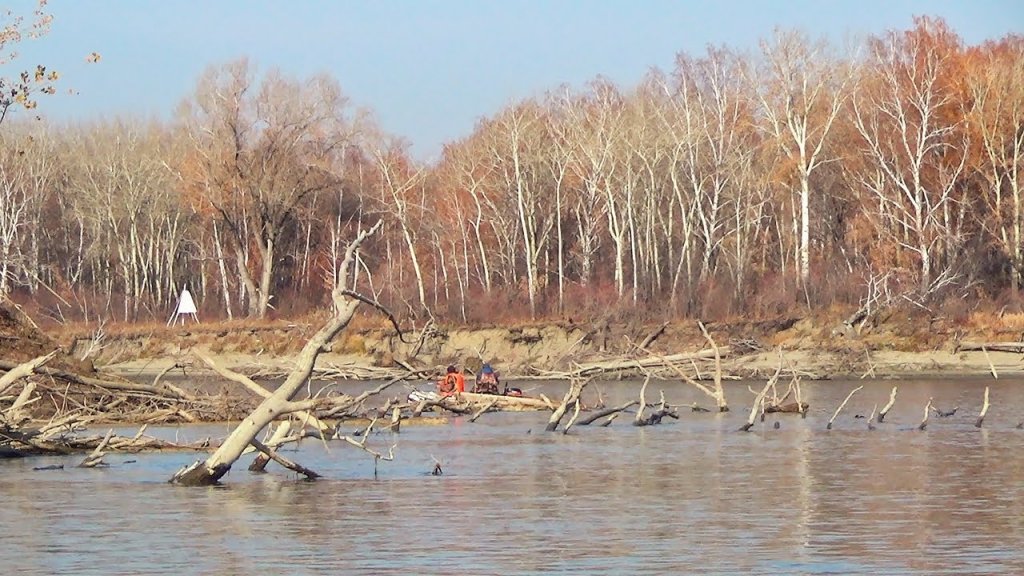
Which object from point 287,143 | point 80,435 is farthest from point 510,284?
point 80,435

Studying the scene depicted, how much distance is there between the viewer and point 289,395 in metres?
22.1

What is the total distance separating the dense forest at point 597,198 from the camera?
6406 centimetres

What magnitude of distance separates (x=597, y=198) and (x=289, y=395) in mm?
57211

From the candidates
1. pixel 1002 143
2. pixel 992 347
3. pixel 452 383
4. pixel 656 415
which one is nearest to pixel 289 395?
pixel 656 415

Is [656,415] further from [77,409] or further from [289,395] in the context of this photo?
[289,395]

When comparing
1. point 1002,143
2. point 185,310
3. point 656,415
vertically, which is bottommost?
point 656,415

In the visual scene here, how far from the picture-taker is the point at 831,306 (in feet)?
201

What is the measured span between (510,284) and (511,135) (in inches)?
273

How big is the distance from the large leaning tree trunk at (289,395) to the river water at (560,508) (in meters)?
0.42

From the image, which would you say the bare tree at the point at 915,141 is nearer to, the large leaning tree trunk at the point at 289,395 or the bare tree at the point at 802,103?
the bare tree at the point at 802,103

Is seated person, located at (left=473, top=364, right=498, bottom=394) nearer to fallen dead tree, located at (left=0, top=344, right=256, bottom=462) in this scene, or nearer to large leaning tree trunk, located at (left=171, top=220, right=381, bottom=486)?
fallen dead tree, located at (left=0, top=344, right=256, bottom=462)

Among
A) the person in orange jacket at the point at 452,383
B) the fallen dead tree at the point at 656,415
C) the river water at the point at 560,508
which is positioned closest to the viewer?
the river water at the point at 560,508

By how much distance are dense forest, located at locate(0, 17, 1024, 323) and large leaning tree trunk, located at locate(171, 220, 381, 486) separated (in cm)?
3150

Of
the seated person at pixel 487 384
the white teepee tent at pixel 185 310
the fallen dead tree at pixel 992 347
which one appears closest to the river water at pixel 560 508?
the seated person at pixel 487 384
